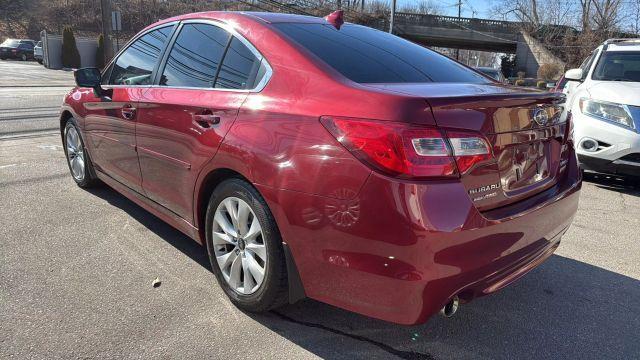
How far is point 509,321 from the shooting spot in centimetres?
292

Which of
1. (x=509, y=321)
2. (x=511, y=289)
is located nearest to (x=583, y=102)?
(x=511, y=289)

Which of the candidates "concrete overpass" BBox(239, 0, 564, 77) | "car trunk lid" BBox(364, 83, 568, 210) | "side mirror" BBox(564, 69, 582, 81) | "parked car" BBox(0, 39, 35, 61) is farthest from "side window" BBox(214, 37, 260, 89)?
"concrete overpass" BBox(239, 0, 564, 77)

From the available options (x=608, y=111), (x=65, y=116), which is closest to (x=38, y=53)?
(x=65, y=116)

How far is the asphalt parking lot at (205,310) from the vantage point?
8.49 feet

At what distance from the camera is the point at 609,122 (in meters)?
5.87

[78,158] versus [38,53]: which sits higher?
[38,53]

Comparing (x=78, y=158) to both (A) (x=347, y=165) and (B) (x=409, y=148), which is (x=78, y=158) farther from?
(B) (x=409, y=148)

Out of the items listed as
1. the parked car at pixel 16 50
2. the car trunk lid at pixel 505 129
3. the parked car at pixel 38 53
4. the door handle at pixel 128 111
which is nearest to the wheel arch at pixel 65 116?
the door handle at pixel 128 111

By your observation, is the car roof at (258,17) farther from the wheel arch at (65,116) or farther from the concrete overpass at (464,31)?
the concrete overpass at (464,31)

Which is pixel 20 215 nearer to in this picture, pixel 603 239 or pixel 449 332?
pixel 449 332

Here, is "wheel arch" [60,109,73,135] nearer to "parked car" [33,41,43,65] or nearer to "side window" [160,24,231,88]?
"side window" [160,24,231,88]

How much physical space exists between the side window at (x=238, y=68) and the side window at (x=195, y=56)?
77mm

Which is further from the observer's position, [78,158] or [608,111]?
[608,111]

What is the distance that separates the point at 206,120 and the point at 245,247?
76 centimetres
